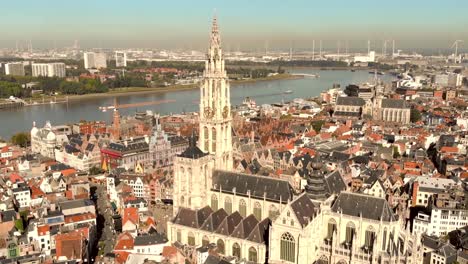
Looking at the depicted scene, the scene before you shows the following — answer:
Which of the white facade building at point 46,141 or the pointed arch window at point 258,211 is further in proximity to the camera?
the white facade building at point 46,141

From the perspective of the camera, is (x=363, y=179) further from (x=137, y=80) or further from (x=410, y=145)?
(x=137, y=80)

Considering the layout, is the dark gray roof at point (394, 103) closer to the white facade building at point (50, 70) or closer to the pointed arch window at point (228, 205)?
the pointed arch window at point (228, 205)

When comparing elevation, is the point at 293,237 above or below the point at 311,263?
above

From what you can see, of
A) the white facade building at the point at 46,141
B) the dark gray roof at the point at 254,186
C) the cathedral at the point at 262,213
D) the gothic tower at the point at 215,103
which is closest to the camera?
the cathedral at the point at 262,213

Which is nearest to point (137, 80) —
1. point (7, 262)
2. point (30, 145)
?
point (30, 145)

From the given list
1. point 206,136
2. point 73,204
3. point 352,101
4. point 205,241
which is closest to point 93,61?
point 352,101

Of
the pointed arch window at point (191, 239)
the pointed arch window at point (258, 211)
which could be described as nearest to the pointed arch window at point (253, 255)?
the pointed arch window at point (258, 211)
